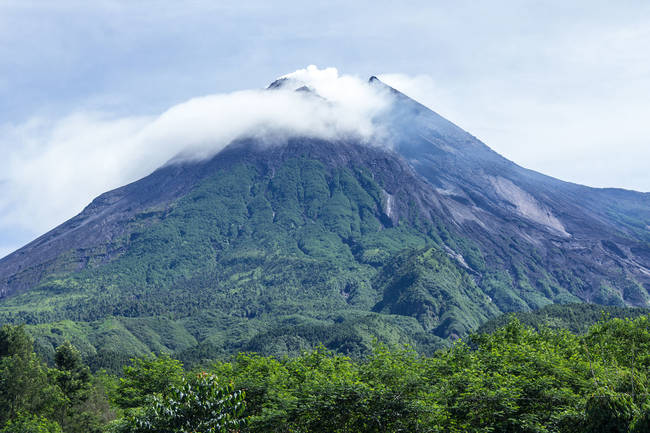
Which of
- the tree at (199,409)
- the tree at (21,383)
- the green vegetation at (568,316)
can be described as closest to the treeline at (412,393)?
the tree at (199,409)

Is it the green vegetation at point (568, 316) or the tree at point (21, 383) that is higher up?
the tree at point (21, 383)

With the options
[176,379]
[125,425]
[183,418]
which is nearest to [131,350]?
[176,379]

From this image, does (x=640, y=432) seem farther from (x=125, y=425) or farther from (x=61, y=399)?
(x=61, y=399)

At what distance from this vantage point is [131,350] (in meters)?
198

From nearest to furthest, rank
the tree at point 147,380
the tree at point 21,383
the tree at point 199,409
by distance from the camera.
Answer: the tree at point 199,409
the tree at point 147,380
the tree at point 21,383

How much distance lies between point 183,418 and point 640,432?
16.7 metres

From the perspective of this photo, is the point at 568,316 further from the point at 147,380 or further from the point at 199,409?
the point at 199,409

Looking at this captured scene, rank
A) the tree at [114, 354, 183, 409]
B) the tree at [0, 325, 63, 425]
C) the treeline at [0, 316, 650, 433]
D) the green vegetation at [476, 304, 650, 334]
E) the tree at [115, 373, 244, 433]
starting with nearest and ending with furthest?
the tree at [115, 373, 244, 433]
the treeline at [0, 316, 650, 433]
the tree at [114, 354, 183, 409]
the tree at [0, 325, 63, 425]
the green vegetation at [476, 304, 650, 334]

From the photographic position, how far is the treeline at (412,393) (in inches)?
902

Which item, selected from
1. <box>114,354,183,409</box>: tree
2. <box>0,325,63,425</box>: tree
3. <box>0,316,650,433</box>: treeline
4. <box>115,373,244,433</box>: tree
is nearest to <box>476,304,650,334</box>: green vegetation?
<box>0,316,650,433</box>: treeline

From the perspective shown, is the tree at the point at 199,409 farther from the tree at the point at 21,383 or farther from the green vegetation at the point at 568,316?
the green vegetation at the point at 568,316

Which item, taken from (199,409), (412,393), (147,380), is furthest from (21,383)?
(412,393)

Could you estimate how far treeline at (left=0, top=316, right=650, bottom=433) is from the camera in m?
22.9

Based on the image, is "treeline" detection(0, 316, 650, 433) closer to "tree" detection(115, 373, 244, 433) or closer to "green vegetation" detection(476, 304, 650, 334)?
"tree" detection(115, 373, 244, 433)
